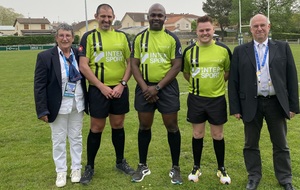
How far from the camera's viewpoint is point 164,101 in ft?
13.5

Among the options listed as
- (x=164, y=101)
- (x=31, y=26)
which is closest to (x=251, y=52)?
(x=164, y=101)

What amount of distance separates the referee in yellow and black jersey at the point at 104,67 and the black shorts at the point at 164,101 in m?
A: 0.29

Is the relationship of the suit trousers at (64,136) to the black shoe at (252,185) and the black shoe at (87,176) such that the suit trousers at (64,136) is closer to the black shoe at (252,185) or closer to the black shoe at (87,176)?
the black shoe at (87,176)

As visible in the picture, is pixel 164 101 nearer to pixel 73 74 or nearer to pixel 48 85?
pixel 73 74

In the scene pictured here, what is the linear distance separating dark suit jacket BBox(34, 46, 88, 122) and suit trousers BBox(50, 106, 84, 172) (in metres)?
0.15

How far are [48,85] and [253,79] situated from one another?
8.30 feet

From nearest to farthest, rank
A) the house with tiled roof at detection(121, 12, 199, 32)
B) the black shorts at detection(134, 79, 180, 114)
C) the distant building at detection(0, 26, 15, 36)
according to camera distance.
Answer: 1. the black shorts at detection(134, 79, 180, 114)
2. the distant building at detection(0, 26, 15, 36)
3. the house with tiled roof at detection(121, 12, 199, 32)

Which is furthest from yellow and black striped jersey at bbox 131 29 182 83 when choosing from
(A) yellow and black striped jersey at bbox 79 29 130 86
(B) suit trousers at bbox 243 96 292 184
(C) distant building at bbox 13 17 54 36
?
(C) distant building at bbox 13 17 54 36

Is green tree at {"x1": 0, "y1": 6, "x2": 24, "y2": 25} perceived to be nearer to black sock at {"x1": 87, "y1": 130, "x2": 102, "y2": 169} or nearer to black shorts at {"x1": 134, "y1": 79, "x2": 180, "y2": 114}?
black sock at {"x1": 87, "y1": 130, "x2": 102, "y2": 169}

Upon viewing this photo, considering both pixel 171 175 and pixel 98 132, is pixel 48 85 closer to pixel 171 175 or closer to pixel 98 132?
pixel 98 132

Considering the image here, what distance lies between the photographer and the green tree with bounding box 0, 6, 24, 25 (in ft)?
349

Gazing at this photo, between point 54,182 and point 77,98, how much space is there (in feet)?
3.97

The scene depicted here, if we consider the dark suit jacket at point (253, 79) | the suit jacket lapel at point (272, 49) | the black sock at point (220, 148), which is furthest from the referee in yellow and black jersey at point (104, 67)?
the suit jacket lapel at point (272, 49)

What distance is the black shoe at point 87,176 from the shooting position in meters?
4.25
